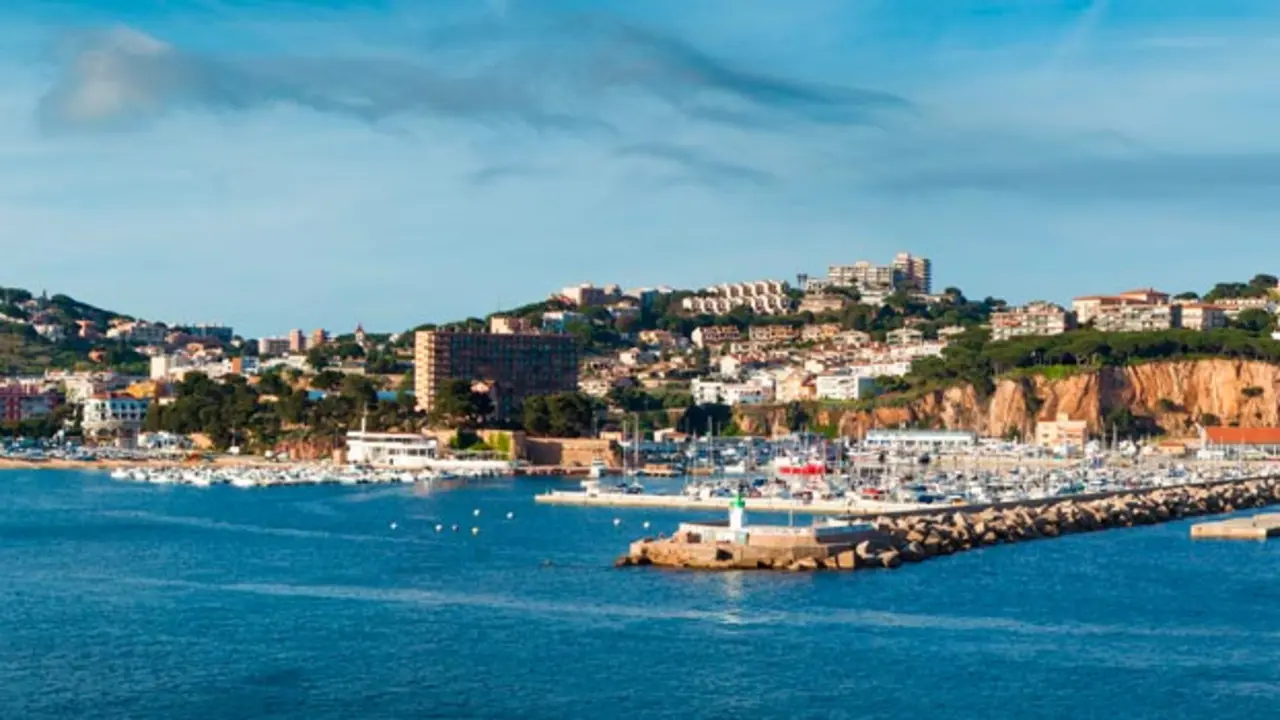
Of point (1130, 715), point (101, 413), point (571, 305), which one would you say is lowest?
point (1130, 715)

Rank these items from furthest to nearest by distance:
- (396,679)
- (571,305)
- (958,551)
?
(571,305), (958,551), (396,679)

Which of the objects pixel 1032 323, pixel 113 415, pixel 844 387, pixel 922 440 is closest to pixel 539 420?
pixel 922 440

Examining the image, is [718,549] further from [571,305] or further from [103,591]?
[571,305]

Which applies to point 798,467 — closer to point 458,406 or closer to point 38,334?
point 458,406

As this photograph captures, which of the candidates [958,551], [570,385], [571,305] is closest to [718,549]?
[958,551]

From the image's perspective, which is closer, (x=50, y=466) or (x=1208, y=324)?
(x=50, y=466)

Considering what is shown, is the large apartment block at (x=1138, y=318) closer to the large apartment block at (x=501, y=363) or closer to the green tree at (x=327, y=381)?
the large apartment block at (x=501, y=363)
